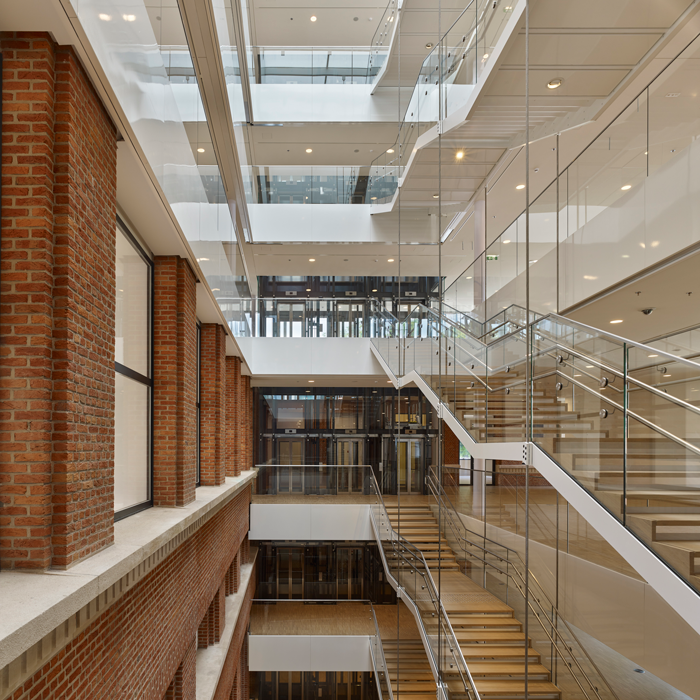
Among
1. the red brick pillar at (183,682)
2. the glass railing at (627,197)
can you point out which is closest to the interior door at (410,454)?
the glass railing at (627,197)

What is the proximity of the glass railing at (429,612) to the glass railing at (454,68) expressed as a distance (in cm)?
714

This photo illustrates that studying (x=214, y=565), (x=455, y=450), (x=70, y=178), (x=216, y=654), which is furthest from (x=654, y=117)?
(x=455, y=450)

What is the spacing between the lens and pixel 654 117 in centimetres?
628

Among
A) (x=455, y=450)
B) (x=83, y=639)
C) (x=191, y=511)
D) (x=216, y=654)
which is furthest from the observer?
(x=455, y=450)

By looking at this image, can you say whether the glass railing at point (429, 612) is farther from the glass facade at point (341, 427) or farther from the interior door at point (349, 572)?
the glass facade at point (341, 427)

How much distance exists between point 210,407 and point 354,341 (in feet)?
30.3

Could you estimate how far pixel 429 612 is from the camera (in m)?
9.68

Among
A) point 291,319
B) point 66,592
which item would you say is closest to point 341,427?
point 291,319

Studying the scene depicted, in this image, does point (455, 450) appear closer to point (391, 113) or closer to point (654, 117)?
point (391, 113)

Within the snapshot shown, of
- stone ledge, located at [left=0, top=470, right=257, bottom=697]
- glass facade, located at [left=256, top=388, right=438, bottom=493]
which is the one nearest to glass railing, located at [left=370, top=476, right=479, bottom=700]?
stone ledge, located at [left=0, top=470, right=257, bottom=697]

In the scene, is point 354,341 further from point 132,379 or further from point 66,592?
point 66,592

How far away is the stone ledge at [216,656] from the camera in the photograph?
8.88 meters

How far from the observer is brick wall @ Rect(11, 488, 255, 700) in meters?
3.28

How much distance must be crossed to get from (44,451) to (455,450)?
845 inches
